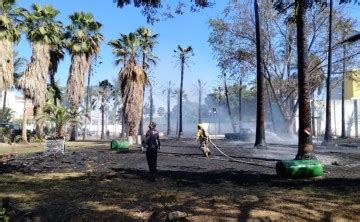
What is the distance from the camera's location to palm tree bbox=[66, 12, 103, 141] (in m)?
43.8

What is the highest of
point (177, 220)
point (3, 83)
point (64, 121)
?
point (3, 83)

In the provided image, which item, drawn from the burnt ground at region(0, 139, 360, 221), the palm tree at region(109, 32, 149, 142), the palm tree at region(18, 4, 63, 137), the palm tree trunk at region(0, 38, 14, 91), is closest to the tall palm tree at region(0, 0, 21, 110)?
the palm tree trunk at region(0, 38, 14, 91)

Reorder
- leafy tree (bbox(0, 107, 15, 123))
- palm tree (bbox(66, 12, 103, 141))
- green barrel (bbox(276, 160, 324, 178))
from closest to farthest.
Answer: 1. green barrel (bbox(276, 160, 324, 178))
2. palm tree (bbox(66, 12, 103, 141))
3. leafy tree (bbox(0, 107, 15, 123))

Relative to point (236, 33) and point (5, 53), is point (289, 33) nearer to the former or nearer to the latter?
point (236, 33)

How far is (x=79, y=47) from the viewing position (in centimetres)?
4356

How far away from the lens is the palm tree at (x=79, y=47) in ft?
144

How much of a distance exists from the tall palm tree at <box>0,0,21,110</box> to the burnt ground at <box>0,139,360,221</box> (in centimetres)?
1976

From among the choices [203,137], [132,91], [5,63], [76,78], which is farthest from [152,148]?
[76,78]

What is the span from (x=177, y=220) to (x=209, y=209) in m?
0.88

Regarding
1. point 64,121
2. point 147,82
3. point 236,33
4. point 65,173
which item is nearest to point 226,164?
point 65,173

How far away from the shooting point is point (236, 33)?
41094 mm

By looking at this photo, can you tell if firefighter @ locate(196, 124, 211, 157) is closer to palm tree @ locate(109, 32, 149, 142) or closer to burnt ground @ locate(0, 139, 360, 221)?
burnt ground @ locate(0, 139, 360, 221)

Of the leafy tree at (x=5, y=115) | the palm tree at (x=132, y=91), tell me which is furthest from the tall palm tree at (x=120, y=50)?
the leafy tree at (x=5, y=115)

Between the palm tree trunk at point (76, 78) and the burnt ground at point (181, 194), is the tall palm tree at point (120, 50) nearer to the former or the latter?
the palm tree trunk at point (76, 78)
